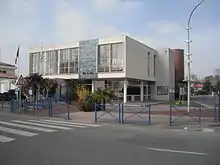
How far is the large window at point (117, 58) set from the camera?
139ft

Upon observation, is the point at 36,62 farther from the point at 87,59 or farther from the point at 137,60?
the point at 137,60

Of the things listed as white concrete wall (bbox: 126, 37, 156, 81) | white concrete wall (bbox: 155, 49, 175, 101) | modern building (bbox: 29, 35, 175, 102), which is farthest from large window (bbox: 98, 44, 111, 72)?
white concrete wall (bbox: 155, 49, 175, 101)

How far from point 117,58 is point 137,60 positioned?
4649 millimetres

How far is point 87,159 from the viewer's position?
23.0 feet

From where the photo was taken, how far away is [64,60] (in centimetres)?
4872

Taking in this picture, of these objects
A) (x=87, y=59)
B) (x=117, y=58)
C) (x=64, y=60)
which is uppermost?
(x=64, y=60)

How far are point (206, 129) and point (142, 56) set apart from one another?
3514 cm

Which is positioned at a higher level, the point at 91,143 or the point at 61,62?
the point at 61,62

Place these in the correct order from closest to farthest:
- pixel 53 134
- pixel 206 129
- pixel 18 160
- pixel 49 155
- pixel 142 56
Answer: pixel 18 160
pixel 49 155
pixel 53 134
pixel 206 129
pixel 142 56

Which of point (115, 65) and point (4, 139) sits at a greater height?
point (115, 65)

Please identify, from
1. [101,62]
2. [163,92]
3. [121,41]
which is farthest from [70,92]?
[163,92]

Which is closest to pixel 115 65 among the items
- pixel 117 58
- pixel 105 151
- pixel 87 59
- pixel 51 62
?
pixel 117 58

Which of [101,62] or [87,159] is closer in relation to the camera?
[87,159]

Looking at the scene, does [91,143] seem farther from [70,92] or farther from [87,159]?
[70,92]
